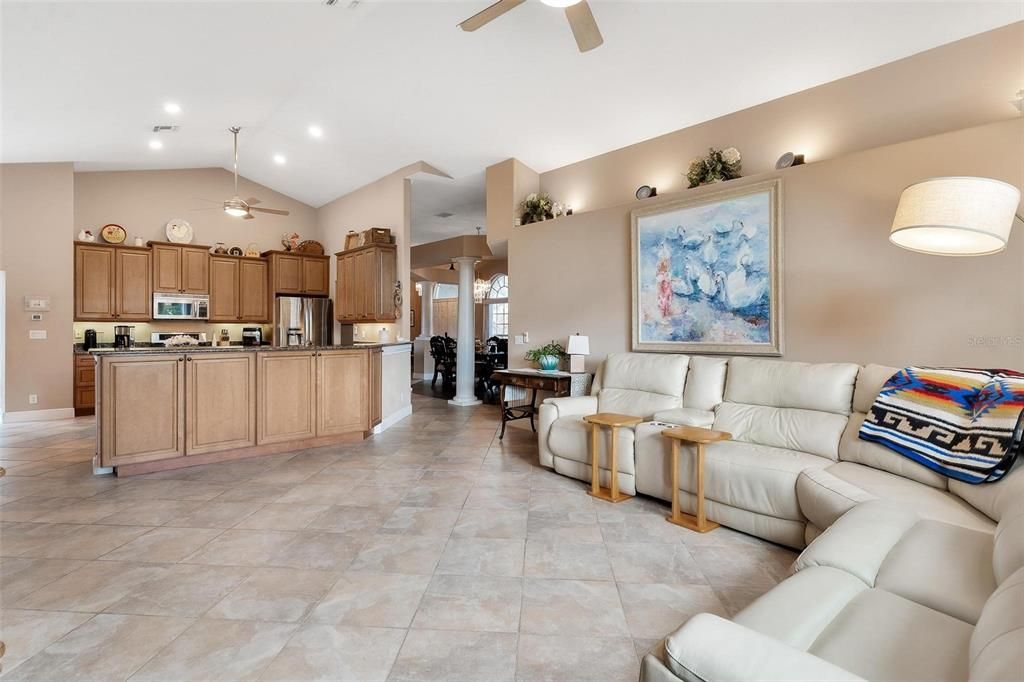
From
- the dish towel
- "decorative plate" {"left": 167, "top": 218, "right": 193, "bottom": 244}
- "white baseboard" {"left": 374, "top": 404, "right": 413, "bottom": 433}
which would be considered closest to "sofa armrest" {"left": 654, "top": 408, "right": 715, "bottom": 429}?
the dish towel

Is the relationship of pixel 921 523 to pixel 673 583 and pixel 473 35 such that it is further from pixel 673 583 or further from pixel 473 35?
pixel 473 35

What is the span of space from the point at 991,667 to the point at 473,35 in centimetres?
457

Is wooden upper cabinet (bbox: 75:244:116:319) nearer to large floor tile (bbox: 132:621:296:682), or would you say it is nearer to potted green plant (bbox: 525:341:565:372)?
potted green plant (bbox: 525:341:565:372)

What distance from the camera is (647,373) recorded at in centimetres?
393

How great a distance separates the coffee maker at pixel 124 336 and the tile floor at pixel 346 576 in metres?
3.45

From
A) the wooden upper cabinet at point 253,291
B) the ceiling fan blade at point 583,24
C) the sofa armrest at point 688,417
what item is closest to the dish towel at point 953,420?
the sofa armrest at point 688,417

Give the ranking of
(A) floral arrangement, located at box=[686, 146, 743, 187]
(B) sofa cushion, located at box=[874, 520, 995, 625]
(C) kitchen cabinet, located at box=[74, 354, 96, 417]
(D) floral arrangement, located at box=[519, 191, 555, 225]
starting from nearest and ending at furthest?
(B) sofa cushion, located at box=[874, 520, 995, 625], (A) floral arrangement, located at box=[686, 146, 743, 187], (D) floral arrangement, located at box=[519, 191, 555, 225], (C) kitchen cabinet, located at box=[74, 354, 96, 417]

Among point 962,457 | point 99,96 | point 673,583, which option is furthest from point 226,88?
point 962,457

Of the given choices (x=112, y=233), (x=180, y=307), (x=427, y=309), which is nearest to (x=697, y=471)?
(x=180, y=307)

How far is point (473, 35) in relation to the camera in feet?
12.5

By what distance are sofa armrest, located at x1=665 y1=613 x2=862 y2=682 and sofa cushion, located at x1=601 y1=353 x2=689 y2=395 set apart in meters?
2.98

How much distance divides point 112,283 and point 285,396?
14.2 ft

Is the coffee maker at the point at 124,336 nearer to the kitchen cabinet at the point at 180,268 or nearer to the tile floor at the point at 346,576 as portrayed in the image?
the kitchen cabinet at the point at 180,268

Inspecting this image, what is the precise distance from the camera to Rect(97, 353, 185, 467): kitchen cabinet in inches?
140
